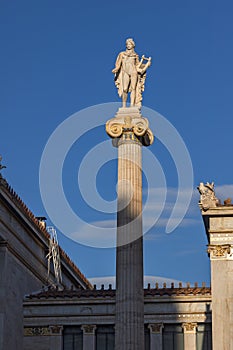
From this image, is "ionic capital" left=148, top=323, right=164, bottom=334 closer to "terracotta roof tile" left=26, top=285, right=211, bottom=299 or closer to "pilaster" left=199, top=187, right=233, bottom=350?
"terracotta roof tile" left=26, top=285, right=211, bottom=299

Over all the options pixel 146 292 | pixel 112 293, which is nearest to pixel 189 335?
→ pixel 146 292

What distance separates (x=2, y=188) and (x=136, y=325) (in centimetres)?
1719

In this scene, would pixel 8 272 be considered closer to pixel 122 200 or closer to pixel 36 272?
pixel 36 272

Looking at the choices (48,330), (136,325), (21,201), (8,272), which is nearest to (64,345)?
(48,330)

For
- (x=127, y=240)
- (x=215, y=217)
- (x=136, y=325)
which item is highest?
(x=215, y=217)

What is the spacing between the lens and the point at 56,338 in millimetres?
53625

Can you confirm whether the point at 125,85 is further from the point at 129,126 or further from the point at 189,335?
the point at 189,335

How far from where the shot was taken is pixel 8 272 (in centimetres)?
5388

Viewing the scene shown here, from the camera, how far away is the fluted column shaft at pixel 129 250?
37.4m

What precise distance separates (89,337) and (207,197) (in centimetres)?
1098

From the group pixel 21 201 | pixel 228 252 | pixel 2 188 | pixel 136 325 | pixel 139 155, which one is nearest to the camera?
pixel 136 325

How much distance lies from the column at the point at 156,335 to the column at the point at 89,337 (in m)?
3.26

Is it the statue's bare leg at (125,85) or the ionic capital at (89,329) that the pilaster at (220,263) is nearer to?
the ionic capital at (89,329)

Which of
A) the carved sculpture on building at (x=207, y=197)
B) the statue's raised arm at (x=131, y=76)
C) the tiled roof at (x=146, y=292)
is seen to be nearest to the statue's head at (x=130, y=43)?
the statue's raised arm at (x=131, y=76)
